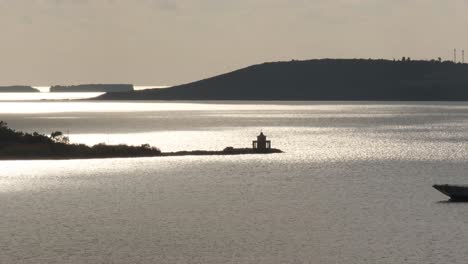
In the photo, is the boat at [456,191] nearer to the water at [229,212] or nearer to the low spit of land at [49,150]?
the water at [229,212]

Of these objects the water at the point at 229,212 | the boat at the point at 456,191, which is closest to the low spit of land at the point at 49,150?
the water at the point at 229,212

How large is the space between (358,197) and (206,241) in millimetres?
31475

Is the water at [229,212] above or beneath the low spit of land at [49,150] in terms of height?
beneath

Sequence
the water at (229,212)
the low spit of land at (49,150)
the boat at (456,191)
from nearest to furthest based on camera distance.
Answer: the water at (229,212) → the boat at (456,191) → the low spit of land at (49,150)

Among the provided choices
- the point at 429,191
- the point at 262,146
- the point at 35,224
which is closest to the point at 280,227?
the point at 35,224

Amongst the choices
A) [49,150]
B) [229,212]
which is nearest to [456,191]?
[229,212]

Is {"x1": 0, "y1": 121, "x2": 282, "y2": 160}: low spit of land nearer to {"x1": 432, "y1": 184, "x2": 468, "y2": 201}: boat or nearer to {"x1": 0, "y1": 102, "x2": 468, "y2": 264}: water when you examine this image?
{"x1": 0, "y1": 102, "x2": 468, "y2": 264}: water

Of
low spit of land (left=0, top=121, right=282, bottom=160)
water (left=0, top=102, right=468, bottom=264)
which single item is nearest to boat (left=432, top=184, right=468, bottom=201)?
water (left=0, top=102, right=468, bottom=264)

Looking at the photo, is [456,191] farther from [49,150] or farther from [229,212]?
[49,150]

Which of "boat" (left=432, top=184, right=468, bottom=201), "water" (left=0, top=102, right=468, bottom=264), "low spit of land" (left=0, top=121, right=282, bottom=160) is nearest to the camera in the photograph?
"water" (left=0, top=102, right=468, bottom=264)

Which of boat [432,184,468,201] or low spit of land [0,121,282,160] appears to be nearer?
boat [432,184,468,201]

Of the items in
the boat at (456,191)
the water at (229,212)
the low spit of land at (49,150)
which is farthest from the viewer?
the low spit of land at (49,150)

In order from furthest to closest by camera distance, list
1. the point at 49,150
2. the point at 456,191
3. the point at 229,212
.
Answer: the point at 49,150 < the point at 456,191 < the point at 229,212

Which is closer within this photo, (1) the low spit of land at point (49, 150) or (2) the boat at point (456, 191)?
(2) the boat at point (456, 191)
